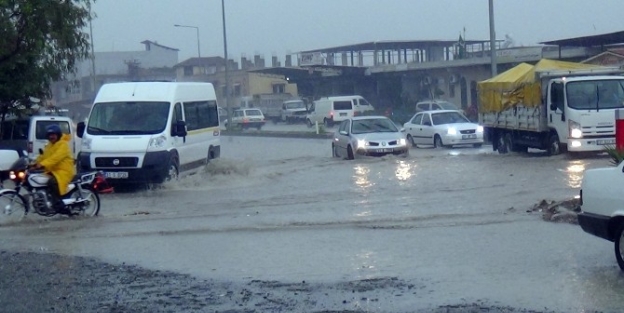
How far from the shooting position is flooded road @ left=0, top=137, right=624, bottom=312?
972 centimetres

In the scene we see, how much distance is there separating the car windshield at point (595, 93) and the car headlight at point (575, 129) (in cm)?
41

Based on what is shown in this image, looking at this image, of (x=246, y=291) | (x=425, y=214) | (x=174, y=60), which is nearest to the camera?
(x=246, y=291)

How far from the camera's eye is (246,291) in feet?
31.4

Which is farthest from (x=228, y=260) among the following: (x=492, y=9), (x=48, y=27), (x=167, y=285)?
(x=492, y=9)

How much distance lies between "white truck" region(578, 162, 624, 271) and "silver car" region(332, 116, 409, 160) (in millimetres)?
18087

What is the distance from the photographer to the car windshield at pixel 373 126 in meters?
29.7

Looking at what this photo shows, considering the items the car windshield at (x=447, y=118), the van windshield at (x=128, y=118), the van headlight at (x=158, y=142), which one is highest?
the van windshield at (x=128, y=118)

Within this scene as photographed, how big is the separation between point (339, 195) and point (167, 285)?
32.9ft

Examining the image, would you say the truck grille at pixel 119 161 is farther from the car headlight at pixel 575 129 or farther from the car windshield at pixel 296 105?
the car windshield at pixel 296 105

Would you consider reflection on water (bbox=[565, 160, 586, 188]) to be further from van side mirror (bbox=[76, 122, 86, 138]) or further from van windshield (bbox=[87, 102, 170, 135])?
van side mirror (bbox=[76, 122, 86, 138])

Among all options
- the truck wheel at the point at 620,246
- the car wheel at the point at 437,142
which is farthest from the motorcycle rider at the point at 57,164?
the car wheel at the point at 437,142

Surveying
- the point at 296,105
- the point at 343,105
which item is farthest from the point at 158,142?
the point at 296,105

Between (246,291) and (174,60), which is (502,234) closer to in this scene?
(246,291)

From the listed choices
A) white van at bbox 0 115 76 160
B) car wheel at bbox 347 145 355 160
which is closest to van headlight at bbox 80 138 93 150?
white van at bbox 0 115 76 160
